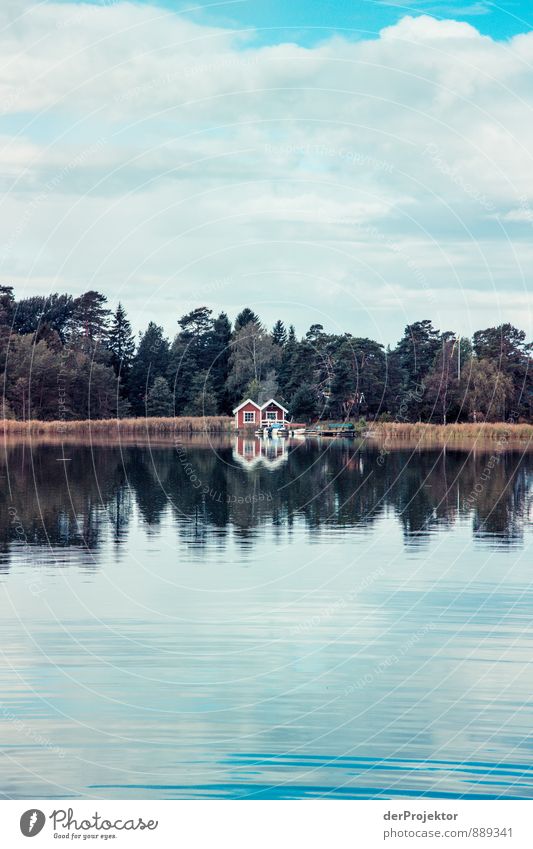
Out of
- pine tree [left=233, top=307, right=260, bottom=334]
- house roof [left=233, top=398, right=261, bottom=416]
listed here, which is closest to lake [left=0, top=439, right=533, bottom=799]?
house roof [left=233, top=398, right=261, bottom=416]

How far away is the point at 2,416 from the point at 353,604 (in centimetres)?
9869

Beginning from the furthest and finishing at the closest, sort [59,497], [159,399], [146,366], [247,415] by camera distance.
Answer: [146,366], [159,399], [247,415], [59,497]

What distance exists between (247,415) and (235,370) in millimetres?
7803

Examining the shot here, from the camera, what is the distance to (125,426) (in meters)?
121

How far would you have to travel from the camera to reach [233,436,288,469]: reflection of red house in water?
7125 cm

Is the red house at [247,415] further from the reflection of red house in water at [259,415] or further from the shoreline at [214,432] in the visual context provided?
the shoreline at [214,432]

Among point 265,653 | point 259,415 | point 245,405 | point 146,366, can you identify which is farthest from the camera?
point 146,366

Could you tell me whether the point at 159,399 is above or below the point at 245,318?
below

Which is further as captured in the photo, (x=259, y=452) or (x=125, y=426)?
(x=125, y=426)

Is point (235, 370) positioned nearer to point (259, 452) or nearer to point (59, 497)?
point (259, 452)

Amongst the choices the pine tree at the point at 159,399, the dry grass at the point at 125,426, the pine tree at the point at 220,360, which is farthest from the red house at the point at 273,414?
the pine tree at the point at 159,399
